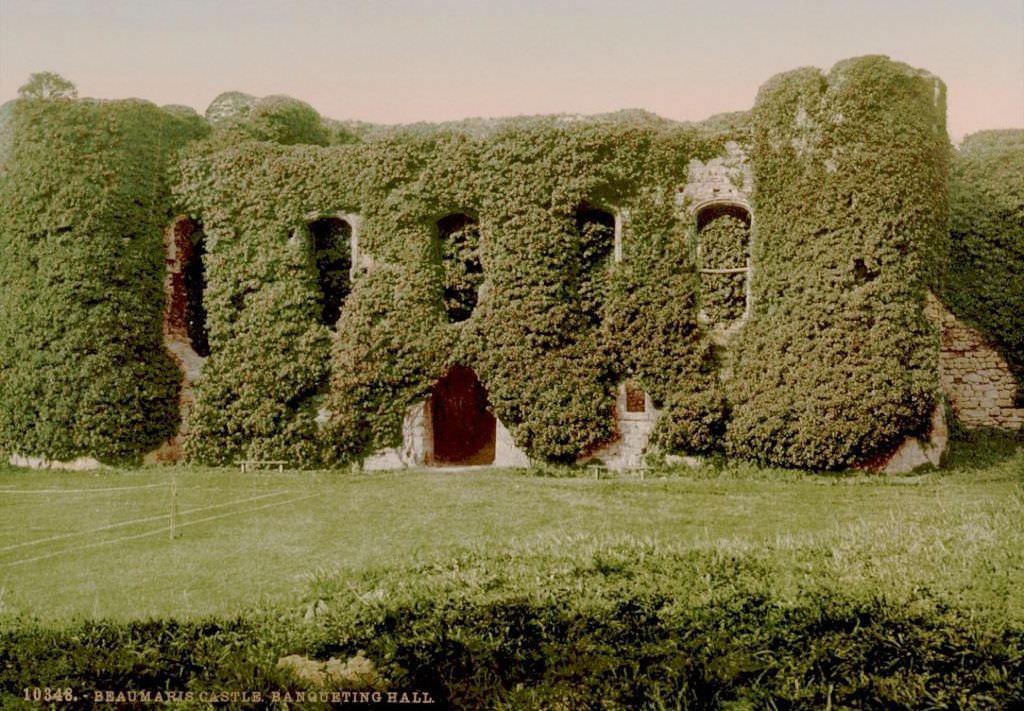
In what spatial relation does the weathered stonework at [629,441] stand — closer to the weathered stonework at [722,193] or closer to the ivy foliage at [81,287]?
the weathered stonework at [722,193]

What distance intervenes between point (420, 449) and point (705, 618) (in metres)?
11.3

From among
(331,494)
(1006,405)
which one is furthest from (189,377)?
(1006,405)

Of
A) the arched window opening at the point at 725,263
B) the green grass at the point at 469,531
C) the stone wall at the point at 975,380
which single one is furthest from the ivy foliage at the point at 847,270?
the stone wall at the point at 975,380

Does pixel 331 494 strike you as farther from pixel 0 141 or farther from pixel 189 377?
pixel 0 141

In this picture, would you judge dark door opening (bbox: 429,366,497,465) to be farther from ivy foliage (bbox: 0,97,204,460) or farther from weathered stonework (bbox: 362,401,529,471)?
ivy foliage (bbox: 0,97,204,460)

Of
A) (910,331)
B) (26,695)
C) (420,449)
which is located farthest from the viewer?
(420,449)

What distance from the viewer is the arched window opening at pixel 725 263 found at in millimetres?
14938

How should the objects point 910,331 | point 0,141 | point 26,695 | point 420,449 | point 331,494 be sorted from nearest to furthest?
1. point 26,695
2. point 331,494
3. point 910,331
4. point 420,449
5. point 0,141

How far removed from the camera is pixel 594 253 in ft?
50.9

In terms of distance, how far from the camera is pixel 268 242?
16.2 metres

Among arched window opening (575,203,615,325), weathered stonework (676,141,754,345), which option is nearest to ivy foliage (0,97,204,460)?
arched window opening (575,203,615,325)

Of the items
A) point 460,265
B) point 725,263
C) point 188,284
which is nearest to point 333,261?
point 460,265

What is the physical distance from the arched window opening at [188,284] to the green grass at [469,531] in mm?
4121

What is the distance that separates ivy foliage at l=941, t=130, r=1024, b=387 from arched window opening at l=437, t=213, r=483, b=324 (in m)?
9.95
